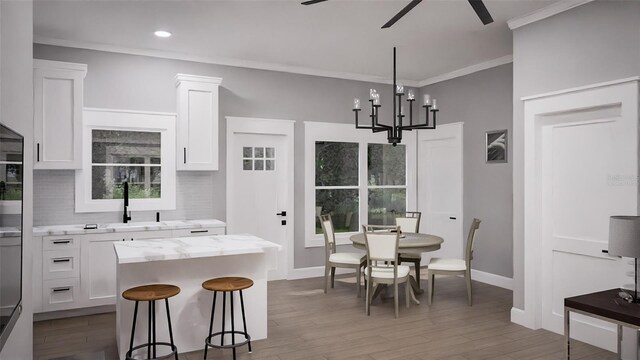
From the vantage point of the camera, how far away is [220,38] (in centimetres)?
503

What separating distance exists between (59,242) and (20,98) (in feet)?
9.12

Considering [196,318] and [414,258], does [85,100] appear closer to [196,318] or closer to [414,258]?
[196,318]

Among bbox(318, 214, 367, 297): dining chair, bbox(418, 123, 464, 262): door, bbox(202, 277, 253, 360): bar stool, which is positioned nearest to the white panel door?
bbox(318, 214, 367, 297): dining chair

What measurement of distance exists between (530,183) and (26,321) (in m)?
4.08

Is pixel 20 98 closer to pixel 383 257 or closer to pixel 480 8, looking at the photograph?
pixel 480 8

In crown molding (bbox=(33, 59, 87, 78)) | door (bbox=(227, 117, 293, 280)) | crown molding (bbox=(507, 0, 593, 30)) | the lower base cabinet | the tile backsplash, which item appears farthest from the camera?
door (bbox=(227, 117, 293, 280))

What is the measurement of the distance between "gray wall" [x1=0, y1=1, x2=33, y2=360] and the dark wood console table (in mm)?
3217

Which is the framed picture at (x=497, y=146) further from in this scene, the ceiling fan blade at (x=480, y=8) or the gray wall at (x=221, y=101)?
the ceiling fan blade at (x=480, y=8)

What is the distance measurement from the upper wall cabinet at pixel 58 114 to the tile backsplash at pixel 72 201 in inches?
13.3

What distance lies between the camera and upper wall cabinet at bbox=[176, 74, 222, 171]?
5375mm

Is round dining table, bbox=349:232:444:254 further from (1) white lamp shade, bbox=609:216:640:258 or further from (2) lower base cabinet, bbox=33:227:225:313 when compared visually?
(2) lower base cabinet, bbox=33:227:225:313

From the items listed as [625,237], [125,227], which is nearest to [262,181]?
[125,227]

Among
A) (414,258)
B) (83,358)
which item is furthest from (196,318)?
(414,258)

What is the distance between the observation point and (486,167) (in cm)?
619
